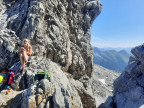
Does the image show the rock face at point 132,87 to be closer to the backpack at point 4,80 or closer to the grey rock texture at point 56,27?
the grey rock texture at point 56,27

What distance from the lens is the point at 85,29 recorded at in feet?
91.7

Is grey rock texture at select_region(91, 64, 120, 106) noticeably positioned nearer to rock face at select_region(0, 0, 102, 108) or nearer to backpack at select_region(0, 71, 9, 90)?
rock face at select_region(0, 0, 102, 108)

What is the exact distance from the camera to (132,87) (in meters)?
17.4

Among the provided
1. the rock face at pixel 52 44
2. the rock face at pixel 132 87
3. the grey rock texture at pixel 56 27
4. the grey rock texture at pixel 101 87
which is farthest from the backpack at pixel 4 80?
the grey rock texture at pixel 101 87

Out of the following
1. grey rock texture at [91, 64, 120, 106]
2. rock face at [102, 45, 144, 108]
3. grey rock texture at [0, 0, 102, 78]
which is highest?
grey rock texture at [0, 0, 102, 78]

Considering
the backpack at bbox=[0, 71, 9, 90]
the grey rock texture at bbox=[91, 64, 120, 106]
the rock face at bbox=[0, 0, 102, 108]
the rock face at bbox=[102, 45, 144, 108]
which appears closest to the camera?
the rock face at bbox=[0, 0, 102, 108]

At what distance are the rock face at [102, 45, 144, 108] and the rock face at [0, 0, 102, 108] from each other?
7.07 m

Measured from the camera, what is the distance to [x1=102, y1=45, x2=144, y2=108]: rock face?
→ 1538 centimetres

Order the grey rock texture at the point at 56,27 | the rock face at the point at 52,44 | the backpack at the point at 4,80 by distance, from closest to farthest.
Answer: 1. the rock face at the point at 52,44
2. the backpack at the point at 4,80
3. the grey rock texture at the point at 56,27

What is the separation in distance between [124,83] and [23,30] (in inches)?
817

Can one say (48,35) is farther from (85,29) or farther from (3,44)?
(85,29)

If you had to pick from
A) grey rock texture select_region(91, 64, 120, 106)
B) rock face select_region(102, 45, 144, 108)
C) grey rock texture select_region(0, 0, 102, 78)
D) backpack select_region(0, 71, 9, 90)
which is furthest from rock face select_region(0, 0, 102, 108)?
grey rock texture select_region(91, 64, 120, 106)

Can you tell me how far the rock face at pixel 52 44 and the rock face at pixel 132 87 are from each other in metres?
7.07

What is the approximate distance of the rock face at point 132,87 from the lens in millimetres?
15378
